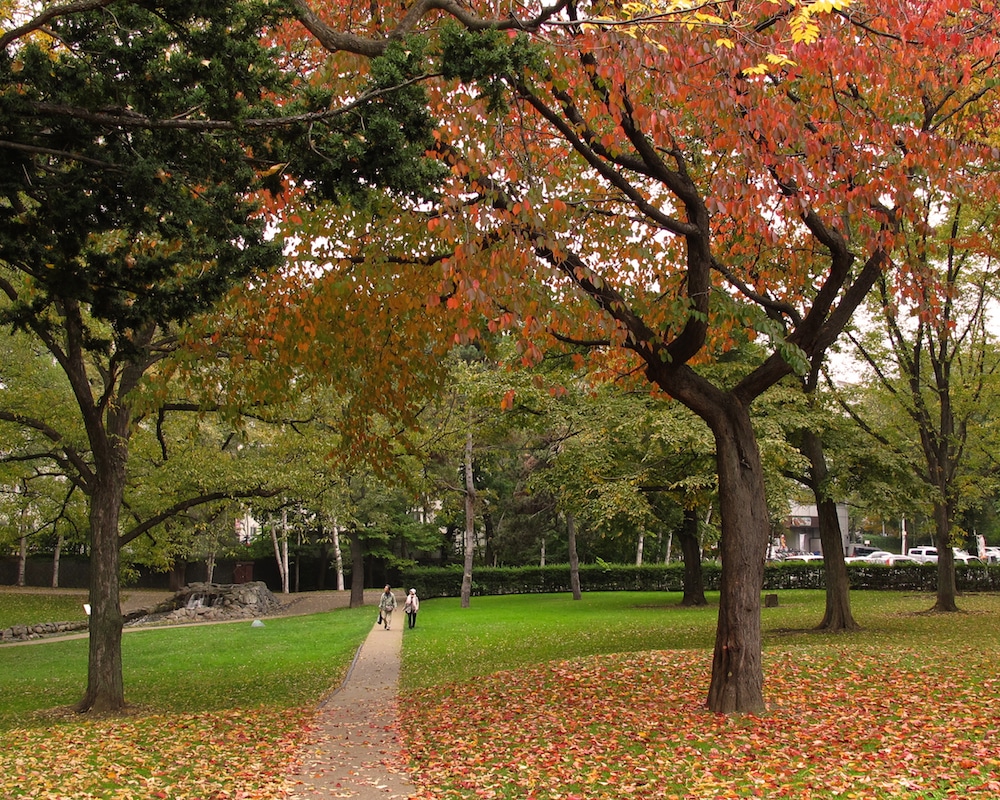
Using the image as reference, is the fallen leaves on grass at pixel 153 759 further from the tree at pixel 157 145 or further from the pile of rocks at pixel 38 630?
the pile of rocks at pixel 38 630

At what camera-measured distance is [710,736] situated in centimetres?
738

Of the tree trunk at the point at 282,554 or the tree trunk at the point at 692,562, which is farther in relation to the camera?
the tree trunk at the point at 282,554

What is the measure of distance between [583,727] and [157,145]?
652 centimetres

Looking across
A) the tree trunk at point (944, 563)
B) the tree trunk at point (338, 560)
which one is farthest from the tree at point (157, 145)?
the tree trunk at point (338, 560)

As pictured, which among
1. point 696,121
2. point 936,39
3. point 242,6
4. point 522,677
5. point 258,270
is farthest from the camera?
point 522,677

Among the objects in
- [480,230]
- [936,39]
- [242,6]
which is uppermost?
[936,39]

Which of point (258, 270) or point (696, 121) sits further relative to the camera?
point (696, 121)

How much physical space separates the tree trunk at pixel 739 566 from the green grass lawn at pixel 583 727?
350mm

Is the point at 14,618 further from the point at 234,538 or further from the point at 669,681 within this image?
the point at 669,681

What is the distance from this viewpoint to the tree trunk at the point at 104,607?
1173 cm

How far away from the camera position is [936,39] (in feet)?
23.9

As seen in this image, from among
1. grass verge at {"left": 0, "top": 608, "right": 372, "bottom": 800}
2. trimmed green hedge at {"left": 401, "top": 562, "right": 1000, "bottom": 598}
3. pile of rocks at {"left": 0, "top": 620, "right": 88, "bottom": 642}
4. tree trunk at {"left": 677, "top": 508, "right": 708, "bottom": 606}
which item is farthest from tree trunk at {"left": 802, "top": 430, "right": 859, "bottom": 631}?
pile of rocks at {"left": 0, "top": 620, "right": 88, "bottom": 642}

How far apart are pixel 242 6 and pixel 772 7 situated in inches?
182

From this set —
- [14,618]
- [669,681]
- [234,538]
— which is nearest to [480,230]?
[669,681]
